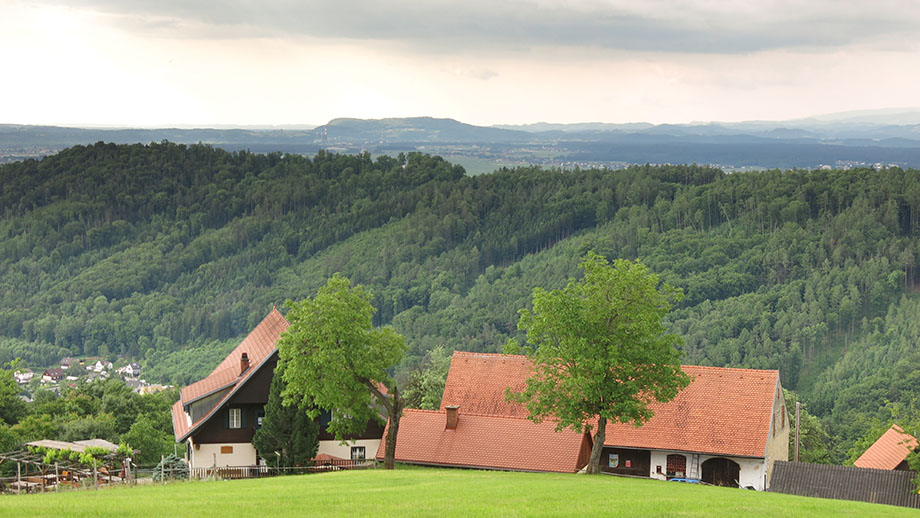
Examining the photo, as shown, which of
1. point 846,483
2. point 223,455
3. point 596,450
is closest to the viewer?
point 846,483

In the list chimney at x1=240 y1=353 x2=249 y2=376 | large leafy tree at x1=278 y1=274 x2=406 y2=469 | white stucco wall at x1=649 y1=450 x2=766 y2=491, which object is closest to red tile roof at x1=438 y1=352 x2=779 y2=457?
white stucco wall at x1=649 y1=450 x2=766 y2=491

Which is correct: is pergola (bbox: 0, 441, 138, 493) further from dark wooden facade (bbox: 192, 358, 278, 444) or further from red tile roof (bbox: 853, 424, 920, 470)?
red tile roof (bbox: 853, 424, 920, 470)

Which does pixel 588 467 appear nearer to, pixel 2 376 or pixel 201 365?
pixel 2 376

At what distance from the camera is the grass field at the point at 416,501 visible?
69.9 ft

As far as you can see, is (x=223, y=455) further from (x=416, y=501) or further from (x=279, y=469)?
(x=416, y=501)

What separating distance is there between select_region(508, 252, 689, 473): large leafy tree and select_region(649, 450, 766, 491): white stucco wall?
514cm

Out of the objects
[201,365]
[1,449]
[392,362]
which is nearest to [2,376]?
[1,449]

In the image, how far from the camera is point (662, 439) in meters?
43.5

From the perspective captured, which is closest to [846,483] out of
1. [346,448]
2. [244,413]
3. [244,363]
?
[346,448]

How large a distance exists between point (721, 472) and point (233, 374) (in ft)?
69.3

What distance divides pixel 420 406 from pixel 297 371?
24380 millimetres

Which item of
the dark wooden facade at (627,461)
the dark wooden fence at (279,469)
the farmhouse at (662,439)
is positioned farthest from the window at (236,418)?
the dark wooden facade at (627,461)

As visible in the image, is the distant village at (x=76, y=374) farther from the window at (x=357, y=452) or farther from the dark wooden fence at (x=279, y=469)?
the dark wooden fence at (x=279, y=469)

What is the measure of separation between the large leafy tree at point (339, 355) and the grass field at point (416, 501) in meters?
7.30
